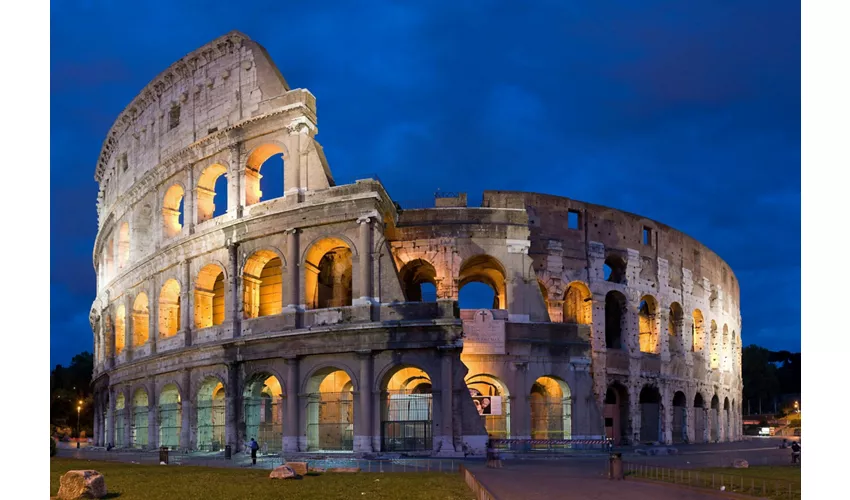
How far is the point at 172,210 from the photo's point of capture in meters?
34.1

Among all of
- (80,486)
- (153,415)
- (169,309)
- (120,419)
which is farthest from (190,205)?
(80,486)

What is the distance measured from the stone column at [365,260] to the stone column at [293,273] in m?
2.41

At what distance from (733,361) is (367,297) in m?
28.9

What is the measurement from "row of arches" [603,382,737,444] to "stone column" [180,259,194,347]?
17.4 metres

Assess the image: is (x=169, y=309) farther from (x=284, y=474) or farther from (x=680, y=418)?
(x=680, y=418)

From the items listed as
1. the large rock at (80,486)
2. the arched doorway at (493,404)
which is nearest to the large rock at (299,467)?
the large rock at (80,486)

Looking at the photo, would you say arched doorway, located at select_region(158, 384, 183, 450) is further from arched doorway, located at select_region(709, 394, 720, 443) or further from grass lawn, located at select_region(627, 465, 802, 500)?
arched doorway, located at select_region(709, 394, 720, 443)

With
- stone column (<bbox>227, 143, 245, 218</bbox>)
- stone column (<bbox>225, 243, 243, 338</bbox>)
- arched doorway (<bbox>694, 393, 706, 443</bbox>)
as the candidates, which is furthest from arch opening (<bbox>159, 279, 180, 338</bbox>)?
arched doorway (<bbox>694, 393, 706, 443</bbox>)

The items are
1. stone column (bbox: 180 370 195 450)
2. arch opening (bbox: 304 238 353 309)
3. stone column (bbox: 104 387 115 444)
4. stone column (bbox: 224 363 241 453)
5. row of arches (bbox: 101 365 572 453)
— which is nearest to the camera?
row of arches (bbox: 101 365 572 453)

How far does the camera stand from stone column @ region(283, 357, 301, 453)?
2672cm

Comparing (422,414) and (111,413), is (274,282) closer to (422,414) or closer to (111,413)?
(422,414)

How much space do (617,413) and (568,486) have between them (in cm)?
2059
